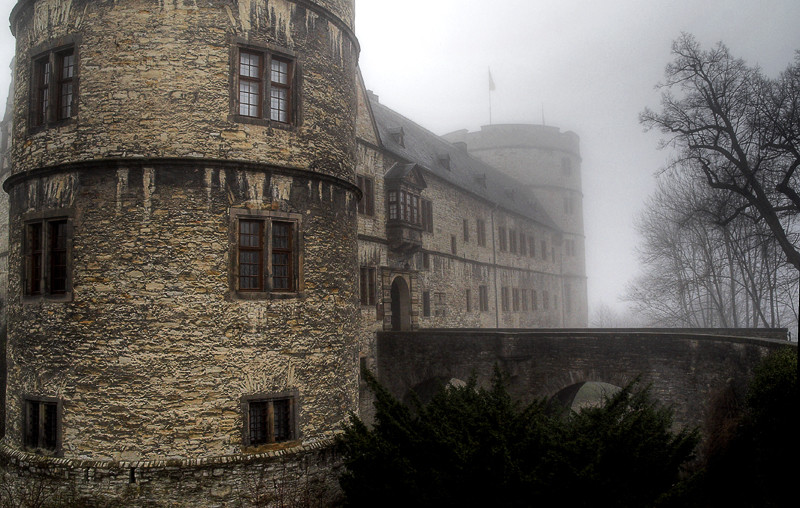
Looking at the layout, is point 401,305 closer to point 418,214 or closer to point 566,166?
point 418,214

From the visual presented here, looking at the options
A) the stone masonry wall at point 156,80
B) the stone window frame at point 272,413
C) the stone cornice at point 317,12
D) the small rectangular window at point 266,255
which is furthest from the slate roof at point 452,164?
the stone window frame at point 272,413

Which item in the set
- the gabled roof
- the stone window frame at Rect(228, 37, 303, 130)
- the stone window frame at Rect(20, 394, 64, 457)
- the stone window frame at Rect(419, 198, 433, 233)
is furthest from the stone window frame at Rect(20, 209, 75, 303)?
the stone window frame at Rect(419, 198, 433, 233)

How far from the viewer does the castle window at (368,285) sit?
20.8m

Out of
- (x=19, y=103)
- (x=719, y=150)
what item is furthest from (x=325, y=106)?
(x=719, y=150)

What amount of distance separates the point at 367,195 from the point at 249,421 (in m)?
11.3

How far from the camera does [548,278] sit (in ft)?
140

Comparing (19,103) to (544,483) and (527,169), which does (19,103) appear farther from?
(527,169)

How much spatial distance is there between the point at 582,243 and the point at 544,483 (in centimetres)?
4515

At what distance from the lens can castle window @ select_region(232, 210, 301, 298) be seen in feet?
38.9

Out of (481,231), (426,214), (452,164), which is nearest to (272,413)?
(426,214)

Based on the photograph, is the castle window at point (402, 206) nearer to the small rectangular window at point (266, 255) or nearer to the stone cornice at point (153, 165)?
the stone cornice at point (153, 165)

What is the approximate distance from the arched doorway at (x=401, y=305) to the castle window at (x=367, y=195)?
10.6ft

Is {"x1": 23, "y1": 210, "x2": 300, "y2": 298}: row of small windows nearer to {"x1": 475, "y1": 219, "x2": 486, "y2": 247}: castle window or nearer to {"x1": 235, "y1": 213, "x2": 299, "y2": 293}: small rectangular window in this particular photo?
{"x1": 235, "y1": 213, "x2": 299, "y2": 293}: small rectangular window

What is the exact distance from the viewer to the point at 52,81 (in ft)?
40.0
